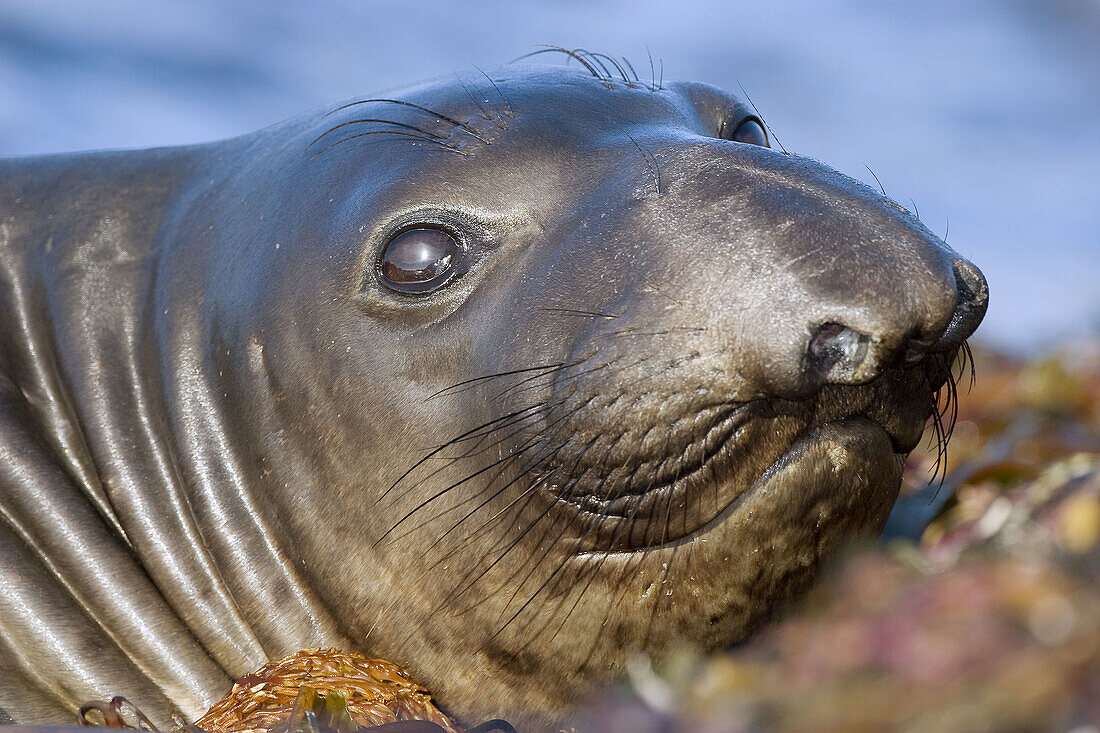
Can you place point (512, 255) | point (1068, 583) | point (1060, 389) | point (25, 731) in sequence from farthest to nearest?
1. point (1060, 389)
2. point (512, 255)
3. point (25, 731)
4. point (1068, 583)

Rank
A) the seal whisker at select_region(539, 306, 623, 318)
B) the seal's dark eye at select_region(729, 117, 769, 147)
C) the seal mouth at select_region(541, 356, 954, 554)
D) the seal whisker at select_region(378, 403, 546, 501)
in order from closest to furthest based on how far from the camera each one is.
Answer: the seal mouth at select_region(541, 356, 954, 554), the seal whisker at select_region(539, 306, 623, 318), the seal whisker at select_region(378, 403, 546, 501), the seal's dark eye at select_region(729, 117, 769, 147)

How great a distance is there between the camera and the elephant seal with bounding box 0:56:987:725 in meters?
2.98

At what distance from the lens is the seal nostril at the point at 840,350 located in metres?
2.78

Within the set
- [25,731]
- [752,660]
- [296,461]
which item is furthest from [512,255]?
[25,731]

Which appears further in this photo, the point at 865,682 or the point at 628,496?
the point at 628,496

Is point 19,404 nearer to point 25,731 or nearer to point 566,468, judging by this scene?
point 25,731

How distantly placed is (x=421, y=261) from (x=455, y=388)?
0.38 meters

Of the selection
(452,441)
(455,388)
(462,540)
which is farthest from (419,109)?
(462,540)

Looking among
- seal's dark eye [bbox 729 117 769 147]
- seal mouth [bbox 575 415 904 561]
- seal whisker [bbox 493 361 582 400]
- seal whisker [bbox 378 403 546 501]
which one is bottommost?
seal mouth [bbox 575 415 904 561]

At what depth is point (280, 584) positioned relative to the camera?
378 cm

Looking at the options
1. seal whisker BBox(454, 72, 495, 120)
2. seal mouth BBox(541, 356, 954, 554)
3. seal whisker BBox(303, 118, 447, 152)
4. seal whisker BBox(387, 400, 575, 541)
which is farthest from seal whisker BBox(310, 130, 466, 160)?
seal mouth BBox(541, 356, 954, 554)

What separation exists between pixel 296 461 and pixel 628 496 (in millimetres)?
1090

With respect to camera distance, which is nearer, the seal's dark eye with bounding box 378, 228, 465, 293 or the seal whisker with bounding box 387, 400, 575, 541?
the seal whisker with bounding box 387, 400, 575, 541

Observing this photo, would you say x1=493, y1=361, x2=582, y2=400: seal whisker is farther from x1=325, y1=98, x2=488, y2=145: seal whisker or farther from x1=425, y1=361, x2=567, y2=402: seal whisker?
x1=325, y1=98, x2=488, y2=145: seal whisker
